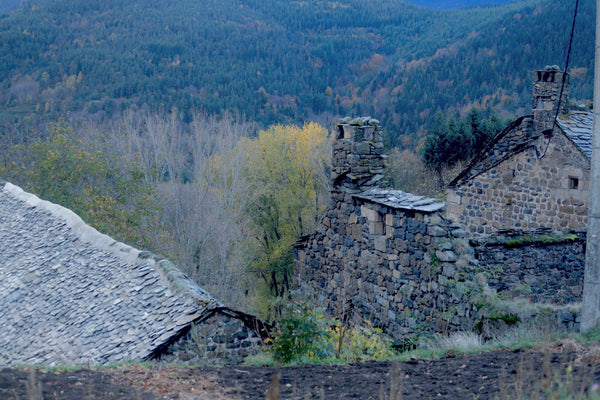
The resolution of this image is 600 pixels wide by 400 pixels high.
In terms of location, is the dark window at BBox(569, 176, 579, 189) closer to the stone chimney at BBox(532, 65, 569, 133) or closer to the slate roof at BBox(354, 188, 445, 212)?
the stone chimney at BBox(532, 65, 569, 133)

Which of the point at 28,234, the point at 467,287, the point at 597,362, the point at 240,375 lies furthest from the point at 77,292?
the point at 597,362

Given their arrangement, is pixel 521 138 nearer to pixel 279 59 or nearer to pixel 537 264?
pixel 537 264

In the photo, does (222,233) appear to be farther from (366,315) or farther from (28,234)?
(366,315)

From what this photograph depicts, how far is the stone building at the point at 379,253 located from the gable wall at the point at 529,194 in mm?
6063

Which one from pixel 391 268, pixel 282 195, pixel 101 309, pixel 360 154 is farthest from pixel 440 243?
pixel 282 195

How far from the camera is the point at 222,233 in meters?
28.2

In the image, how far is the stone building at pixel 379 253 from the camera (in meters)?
9.56

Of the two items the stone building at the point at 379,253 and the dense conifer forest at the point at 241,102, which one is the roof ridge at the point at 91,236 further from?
the stone building at the point at 379,253

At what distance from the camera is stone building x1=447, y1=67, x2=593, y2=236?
15.3 m

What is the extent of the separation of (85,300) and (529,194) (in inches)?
470

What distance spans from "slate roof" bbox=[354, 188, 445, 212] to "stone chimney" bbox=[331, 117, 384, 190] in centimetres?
33

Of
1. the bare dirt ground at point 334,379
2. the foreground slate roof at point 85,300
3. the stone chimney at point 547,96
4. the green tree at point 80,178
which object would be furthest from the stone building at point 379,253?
the green tree at point 80,178

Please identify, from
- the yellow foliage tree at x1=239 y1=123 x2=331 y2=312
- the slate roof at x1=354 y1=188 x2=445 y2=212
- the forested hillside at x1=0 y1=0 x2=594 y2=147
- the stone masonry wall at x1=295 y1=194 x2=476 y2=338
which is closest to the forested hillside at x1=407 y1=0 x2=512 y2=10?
the forested hillside at x1=0 y1=0 x2=594 y2=147

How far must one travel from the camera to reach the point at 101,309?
10594 millimetres
